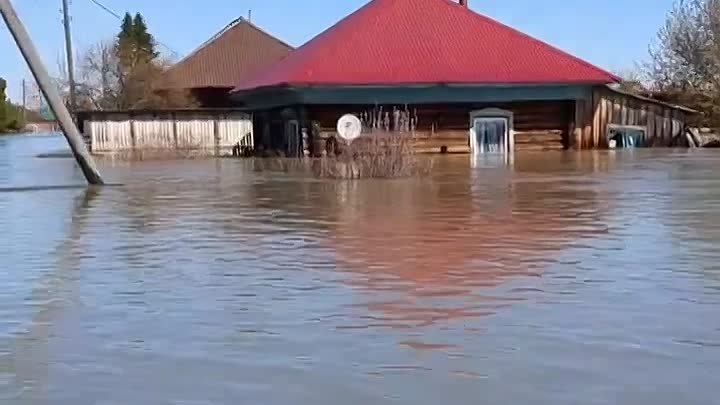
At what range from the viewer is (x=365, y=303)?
930 cm

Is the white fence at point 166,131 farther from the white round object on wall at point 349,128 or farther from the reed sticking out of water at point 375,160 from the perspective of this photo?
the reed sticking out of water at point 375,160

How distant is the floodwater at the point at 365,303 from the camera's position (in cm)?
681

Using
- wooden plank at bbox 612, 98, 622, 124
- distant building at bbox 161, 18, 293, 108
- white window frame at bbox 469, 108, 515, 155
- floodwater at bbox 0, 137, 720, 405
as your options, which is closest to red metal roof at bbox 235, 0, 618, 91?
white window frame at bbox 469, 108, 515, 155

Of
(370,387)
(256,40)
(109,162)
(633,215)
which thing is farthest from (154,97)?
(370,387)

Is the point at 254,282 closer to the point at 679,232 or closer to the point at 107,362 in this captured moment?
the point at 107,362

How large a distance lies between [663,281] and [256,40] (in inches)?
A: 2348

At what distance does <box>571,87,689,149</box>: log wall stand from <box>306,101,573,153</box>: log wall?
1.74ft

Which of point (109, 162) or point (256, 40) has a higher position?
point (256, 40)

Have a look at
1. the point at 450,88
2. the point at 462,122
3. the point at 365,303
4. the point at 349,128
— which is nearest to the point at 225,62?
the point at 462,122

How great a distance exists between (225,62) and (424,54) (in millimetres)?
26700

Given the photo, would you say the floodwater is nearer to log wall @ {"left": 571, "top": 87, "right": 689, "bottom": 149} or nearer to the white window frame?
the white window frame

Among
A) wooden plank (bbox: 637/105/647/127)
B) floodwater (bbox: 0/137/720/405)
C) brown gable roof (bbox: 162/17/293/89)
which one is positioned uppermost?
brown gable roof (bbox: 162/17/293/89)

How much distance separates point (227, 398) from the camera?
6.52 metres

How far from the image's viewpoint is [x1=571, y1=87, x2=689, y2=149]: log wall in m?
41.6
